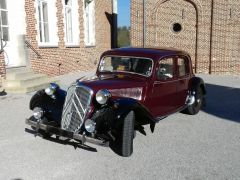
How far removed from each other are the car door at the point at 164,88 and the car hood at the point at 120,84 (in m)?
0.32

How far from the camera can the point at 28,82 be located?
34.9 feet

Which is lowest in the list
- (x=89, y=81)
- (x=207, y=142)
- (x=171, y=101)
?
(x=207, y=142)

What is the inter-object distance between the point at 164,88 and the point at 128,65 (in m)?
0.85

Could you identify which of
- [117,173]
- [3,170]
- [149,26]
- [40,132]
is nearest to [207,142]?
[117,173]

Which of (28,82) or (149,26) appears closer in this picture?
(28,82)

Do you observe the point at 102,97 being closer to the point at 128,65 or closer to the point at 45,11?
the point at 128,65

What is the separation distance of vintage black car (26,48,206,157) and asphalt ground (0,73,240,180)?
0.29 m

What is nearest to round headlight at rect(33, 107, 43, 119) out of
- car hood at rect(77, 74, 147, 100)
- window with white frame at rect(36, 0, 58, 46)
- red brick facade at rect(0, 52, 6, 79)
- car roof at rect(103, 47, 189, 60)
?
car hood at rect(77, 74, 147, 100)

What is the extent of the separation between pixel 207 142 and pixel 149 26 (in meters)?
12.8

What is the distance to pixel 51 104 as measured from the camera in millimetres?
5719

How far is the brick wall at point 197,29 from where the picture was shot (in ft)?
53.8

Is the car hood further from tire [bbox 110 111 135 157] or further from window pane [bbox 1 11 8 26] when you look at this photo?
window pane [bbox 1 11 8 26]

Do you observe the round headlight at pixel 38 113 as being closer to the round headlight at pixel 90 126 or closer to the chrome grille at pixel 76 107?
the chrome grille at pixel 76 107

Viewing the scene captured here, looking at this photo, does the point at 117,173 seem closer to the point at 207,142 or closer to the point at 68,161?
the point at 68,161
